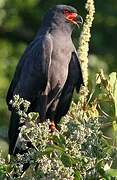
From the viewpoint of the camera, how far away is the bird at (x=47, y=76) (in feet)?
19.6

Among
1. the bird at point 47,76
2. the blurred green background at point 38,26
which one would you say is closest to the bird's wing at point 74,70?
the bird at point 47,76

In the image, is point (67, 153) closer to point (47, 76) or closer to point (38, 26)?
point (47, 76)

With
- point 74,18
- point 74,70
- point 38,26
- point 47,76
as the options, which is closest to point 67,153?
point 47,76

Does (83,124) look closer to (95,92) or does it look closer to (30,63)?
(95,92)

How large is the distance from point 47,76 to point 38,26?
8034mm

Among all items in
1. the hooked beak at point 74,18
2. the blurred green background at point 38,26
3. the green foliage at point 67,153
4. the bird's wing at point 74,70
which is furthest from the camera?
the blurred green background at point 38,26

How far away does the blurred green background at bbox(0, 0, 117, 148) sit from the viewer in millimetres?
12842

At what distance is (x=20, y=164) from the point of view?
11.6 ft

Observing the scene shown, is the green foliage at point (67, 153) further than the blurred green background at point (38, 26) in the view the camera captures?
No

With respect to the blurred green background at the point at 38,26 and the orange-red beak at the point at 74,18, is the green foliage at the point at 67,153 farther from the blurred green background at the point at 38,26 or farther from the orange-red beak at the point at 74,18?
the blurred green background at the point at 38,26

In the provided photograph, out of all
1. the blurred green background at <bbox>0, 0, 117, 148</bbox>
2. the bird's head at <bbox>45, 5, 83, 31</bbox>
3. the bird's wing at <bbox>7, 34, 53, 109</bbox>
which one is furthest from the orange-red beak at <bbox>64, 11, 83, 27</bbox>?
the blurred green background at <bbox>0, 0, 117, 148</bbox>

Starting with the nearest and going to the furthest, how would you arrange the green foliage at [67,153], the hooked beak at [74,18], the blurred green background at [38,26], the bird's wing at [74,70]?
the green foliage at [67,153], the bird's wing at [74,70], the hooked beak at [74,18], the blurred green background at [38,26]

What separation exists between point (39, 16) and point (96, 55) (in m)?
1.35

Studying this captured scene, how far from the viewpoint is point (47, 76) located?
19.7ft
